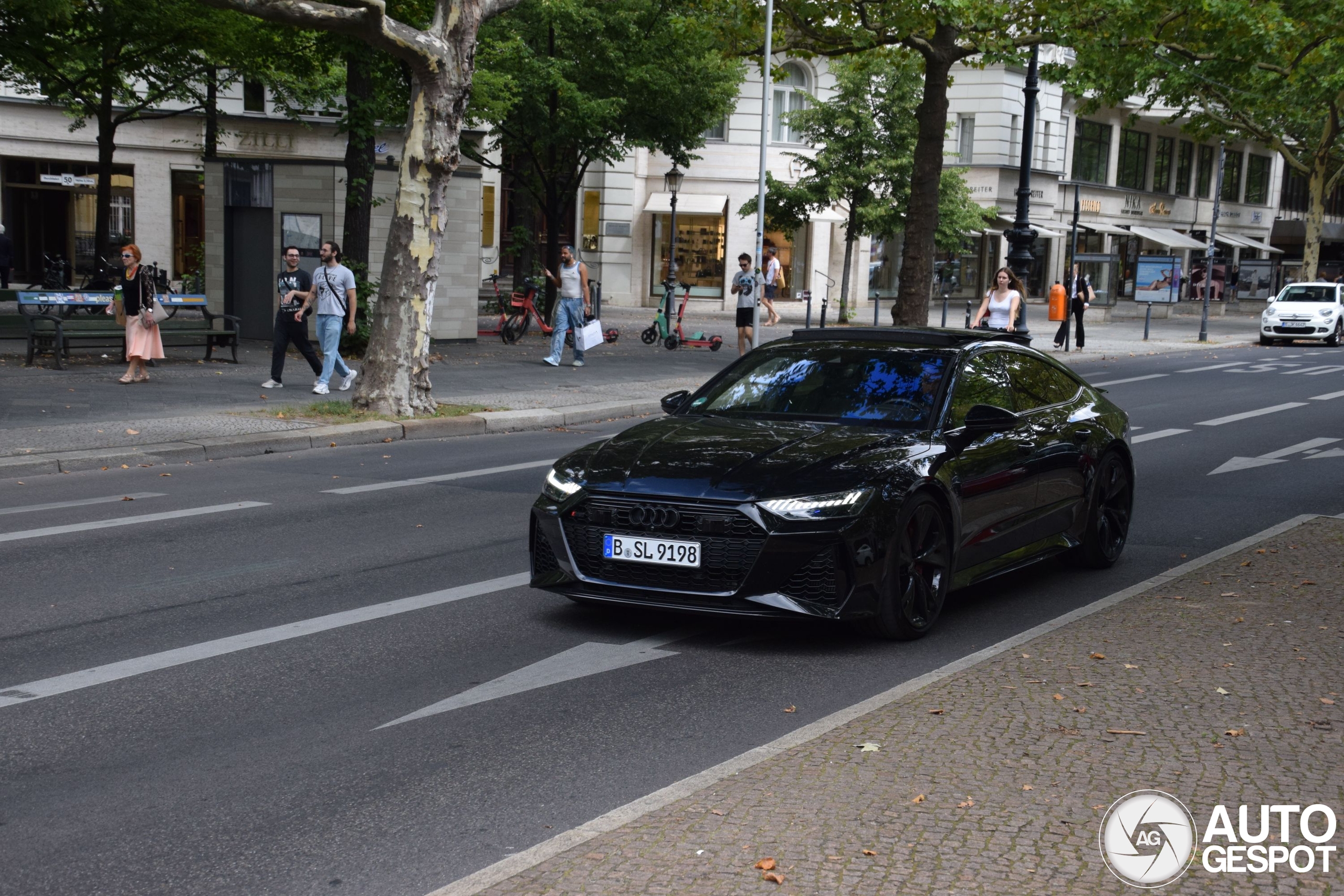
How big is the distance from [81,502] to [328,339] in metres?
7.14

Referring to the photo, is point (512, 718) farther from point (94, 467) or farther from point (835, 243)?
point (835, 243)

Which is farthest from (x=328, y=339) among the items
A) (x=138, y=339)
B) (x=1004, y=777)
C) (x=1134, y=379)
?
(x=1134, y=379)

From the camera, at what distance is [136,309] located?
680 inches

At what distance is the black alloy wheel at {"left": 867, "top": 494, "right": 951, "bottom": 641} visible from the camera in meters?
6.53

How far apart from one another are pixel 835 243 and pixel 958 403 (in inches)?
1682

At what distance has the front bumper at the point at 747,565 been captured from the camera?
20.6ft

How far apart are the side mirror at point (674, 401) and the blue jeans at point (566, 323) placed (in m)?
14.1

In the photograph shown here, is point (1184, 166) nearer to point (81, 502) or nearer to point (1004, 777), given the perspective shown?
point (81, 502)

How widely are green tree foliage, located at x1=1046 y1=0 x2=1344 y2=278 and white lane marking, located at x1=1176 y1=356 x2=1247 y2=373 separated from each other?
5.66m

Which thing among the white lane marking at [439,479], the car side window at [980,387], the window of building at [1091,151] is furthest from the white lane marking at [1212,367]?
the window of building at [1091,151]

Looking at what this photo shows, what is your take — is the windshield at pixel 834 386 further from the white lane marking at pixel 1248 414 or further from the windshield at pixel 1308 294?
the windshield at pixel 1308 294

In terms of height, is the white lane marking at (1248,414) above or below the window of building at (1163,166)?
below

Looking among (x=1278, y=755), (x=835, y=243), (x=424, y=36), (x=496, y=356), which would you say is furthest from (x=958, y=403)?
(x=835, y=243)

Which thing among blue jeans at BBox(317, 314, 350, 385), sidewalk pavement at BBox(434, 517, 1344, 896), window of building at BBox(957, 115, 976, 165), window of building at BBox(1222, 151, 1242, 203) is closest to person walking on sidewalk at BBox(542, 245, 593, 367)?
blue jeans at BBox(317, 314, 350, 385)
